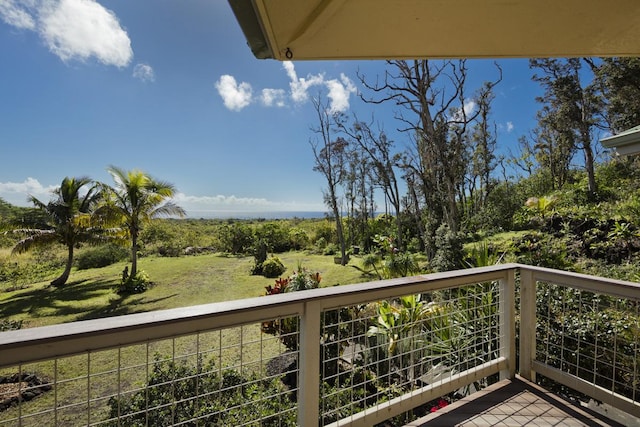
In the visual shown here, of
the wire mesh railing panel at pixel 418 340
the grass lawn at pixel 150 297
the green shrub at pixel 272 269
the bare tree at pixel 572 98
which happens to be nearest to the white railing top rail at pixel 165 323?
the wire mesh railing panel at pixel 418 340

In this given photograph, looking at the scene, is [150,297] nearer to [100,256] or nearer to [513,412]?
[100,256]

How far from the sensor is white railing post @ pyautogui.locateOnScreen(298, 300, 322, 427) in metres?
1.33

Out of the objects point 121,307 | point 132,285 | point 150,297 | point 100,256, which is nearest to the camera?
point 121,307

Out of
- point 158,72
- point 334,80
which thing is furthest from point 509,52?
point 158,72

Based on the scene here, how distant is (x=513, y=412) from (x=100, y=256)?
18.1 metres

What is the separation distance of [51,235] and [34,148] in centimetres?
2082

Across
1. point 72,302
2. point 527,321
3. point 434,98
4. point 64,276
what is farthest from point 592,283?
point 64,276

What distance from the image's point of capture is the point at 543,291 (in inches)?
112

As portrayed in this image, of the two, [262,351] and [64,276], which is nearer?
[262,351]

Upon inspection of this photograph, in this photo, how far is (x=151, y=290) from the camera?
11188 mm

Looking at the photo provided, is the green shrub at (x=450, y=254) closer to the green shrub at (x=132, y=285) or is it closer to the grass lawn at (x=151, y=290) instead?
the grass lawn at (x=151, y=290)

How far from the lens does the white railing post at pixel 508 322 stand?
2.09m

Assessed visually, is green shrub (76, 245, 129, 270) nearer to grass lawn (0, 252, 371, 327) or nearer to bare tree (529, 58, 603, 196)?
grass lawn (0, 252, 371, 327)

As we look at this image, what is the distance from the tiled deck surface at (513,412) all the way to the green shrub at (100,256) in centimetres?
1740
